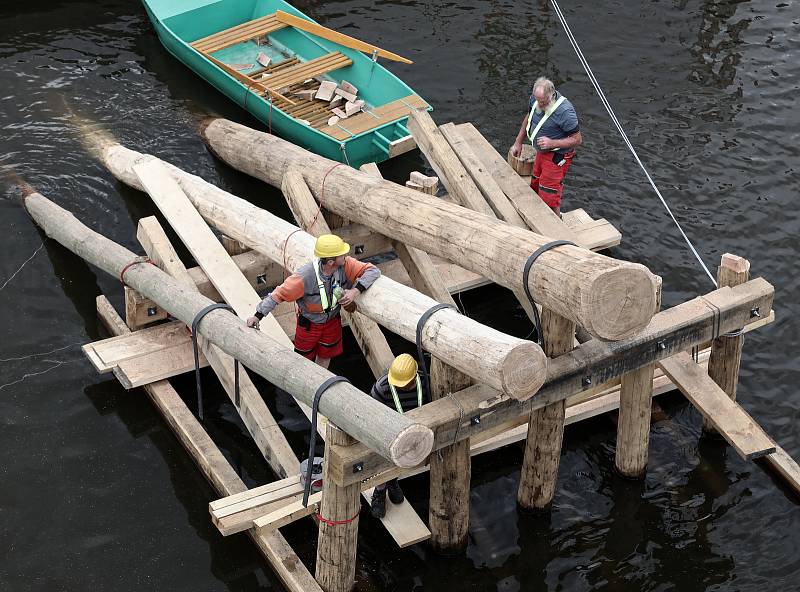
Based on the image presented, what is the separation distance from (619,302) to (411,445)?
2.13m

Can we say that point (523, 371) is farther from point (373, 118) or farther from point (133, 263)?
point (373, 118)

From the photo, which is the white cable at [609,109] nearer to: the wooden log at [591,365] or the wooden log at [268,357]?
the wooden log at [591,365]

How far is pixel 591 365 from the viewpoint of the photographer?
965 cm

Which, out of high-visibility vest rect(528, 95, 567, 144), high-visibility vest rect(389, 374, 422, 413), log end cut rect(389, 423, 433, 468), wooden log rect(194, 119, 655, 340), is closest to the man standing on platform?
high-visibility vest rect(528, 95, 567, 144)

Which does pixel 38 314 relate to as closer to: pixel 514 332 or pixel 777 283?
pixel 514 332

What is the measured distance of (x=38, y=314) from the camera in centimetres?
1359

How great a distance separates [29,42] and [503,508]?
13.5 metres

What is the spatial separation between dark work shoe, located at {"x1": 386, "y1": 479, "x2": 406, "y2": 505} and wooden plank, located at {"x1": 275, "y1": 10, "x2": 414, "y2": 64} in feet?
29.0

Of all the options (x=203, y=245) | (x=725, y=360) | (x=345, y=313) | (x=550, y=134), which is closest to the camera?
(x=725, y=360)

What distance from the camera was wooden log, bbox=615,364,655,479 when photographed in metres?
10.5

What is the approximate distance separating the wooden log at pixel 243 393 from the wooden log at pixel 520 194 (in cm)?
384

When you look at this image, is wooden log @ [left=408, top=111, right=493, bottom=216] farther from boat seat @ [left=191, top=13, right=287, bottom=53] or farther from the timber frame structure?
boat seat @ [left=191, top=13, right=287, bottom=53]

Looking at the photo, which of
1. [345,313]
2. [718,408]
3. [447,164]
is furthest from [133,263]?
[718,408]

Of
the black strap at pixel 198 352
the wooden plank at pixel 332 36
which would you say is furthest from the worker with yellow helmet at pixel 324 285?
the wooden plank at pixel 332 36
